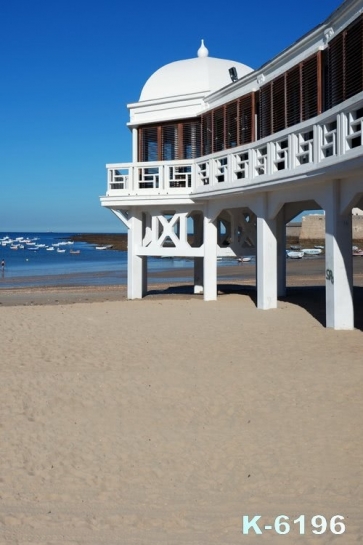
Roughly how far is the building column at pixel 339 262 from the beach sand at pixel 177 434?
0.44m

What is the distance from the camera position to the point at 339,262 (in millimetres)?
12148

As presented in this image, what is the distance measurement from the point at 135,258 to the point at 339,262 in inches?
374

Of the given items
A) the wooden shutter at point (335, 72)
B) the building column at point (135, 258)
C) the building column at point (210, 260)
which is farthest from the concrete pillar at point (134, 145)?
the wooden shutter at point (335, 72)

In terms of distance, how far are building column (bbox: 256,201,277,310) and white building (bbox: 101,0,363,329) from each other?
0.03 meters

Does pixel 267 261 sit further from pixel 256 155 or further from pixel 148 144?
pixel 148 144

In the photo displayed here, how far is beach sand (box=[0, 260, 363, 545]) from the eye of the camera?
514 cm

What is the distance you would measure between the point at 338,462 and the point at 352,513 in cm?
97

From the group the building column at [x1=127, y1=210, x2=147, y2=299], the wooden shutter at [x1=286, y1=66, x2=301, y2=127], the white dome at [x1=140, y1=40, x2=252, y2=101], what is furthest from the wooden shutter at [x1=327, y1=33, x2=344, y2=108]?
the building column at [x1=127, y1=210, x2=147, y2=299]

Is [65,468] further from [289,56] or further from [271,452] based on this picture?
[289,56]

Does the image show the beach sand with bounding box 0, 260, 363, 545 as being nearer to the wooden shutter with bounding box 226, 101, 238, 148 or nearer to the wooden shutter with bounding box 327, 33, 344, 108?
the wooden shutter with bounding box 327, 33, 344, 108

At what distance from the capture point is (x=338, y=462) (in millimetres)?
6090

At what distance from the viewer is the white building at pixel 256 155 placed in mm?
11523

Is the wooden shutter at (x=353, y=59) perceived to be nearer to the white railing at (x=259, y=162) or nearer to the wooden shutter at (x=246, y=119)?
Answer: the white railing at (x=259, y=162)

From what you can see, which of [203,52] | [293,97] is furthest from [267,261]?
[203,52]
